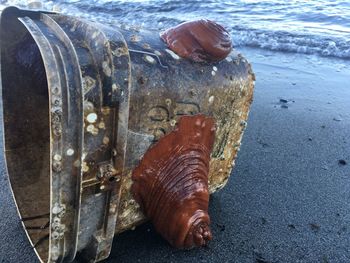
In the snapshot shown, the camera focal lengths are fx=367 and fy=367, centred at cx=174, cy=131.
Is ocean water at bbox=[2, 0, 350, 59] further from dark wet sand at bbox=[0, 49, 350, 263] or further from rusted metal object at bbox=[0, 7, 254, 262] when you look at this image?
rusted metal object at bbox=[0, 7, 254, 262]

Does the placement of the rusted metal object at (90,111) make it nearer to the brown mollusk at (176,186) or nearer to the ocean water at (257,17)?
the brown mollusk at (176,186)

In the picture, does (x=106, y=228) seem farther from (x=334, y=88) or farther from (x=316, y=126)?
(x=334, y=88)

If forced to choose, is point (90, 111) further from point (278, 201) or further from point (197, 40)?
point (278, 201)

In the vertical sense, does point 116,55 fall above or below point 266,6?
above

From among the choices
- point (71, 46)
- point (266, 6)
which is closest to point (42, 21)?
point (71, 46)

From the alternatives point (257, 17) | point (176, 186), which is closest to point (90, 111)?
point (176, 186)

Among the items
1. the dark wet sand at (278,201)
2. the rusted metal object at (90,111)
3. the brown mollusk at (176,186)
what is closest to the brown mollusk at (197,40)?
the rusted metal object at (90,111)
